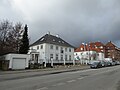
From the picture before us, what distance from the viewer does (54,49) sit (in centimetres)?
6719

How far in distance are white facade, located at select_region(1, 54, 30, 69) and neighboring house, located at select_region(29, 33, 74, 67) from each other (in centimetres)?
2362

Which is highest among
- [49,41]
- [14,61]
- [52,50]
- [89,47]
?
[89,47]

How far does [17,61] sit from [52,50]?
29469 mm

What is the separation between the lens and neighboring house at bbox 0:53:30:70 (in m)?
36.2

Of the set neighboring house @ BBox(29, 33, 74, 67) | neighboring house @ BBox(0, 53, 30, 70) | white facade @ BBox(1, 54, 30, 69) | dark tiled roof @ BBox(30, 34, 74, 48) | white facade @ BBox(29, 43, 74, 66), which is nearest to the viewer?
neighboring house @ BBox(0, 53, 30, 70)

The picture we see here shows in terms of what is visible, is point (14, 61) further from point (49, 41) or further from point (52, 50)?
point (49, 41)

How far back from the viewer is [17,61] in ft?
123

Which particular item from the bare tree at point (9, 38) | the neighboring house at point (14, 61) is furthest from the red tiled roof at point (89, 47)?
the neighboring house at point (14, 61)

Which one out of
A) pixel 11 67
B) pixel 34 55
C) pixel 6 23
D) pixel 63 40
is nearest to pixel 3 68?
pixel 11 67

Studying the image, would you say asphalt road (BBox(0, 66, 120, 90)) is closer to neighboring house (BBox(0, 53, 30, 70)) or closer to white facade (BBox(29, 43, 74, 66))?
neighboring house (BBox(0, 53, 30, 70))

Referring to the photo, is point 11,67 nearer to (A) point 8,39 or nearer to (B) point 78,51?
(A) point 8,39

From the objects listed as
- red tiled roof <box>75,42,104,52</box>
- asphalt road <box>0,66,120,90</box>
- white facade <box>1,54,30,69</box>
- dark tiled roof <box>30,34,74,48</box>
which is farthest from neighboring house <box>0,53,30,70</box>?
red tiled roof <box>75,42,104,52</box>

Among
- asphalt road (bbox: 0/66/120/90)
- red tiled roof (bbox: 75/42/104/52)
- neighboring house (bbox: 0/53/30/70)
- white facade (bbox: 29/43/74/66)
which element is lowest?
asphalt road (bbox: 0/66/120/90)

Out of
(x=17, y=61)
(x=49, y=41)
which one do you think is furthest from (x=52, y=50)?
(x=17, y=61)
